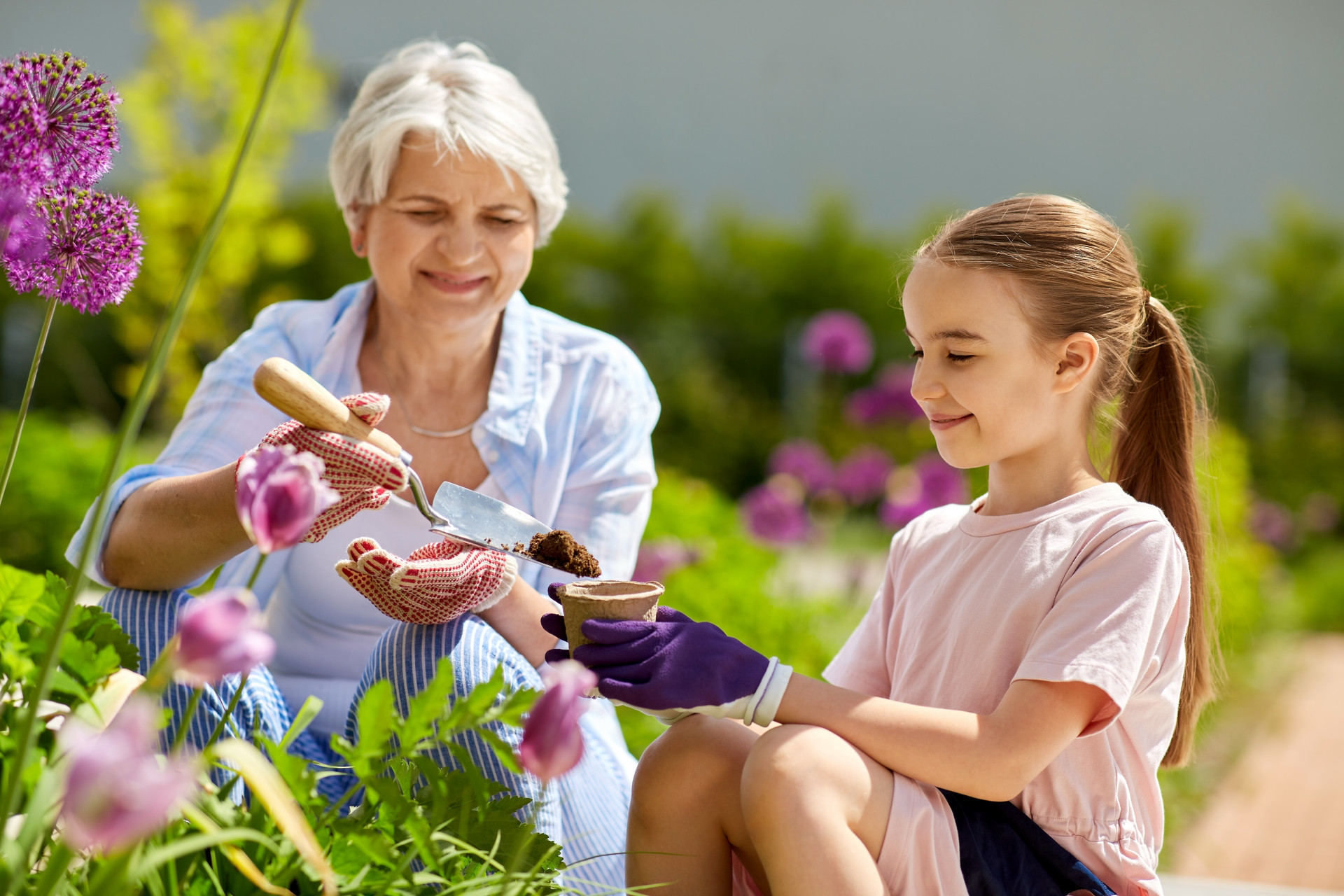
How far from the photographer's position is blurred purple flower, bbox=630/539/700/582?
3600 mm

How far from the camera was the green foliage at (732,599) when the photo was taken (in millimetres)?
3195

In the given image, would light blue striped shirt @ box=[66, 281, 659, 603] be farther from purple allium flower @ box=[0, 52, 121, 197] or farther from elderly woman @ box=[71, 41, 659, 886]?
purple allium flower @ box=[0, 52, 121, 197]

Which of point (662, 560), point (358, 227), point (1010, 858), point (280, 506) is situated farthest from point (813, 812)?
point (662, 560)

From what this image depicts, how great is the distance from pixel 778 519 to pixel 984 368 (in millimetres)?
2785

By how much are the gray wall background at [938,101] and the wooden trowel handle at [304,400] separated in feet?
47.1

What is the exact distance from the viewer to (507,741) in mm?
1354

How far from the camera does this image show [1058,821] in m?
1.38

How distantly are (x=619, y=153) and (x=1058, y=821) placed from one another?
15.5 m

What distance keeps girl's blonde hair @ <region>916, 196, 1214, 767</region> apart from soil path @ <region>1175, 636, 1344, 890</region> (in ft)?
6.80

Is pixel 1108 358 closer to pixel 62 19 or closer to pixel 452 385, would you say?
pixel 452 385

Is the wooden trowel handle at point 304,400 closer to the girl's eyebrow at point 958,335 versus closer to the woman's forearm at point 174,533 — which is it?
the woman's forearm at point 174,533

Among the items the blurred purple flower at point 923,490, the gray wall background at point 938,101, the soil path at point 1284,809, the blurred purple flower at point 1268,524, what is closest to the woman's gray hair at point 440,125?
the blurred purple flower at point 923,490

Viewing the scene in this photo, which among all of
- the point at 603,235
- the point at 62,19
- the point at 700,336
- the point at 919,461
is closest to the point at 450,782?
the point at 919,461

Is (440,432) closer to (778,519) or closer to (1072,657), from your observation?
(1072,657)
